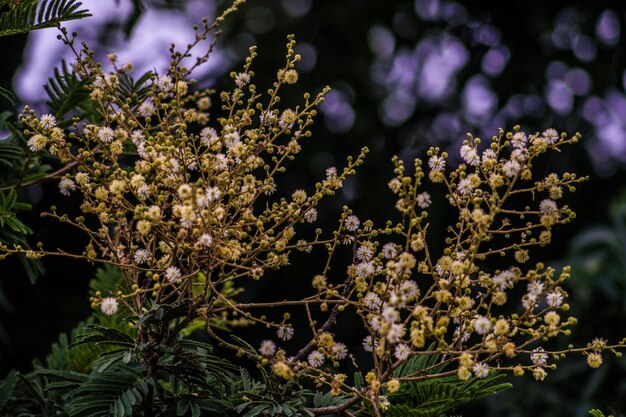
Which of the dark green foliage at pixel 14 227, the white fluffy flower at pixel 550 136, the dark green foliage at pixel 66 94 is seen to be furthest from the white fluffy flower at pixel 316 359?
the dark green foliage at pixel 66 94

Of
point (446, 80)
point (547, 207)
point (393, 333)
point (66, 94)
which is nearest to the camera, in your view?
point (393, 333)

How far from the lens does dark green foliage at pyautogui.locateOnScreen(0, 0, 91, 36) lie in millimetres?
1560

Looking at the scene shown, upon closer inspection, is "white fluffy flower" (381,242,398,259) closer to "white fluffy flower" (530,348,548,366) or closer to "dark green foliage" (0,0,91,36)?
"white fluffy flower" (530,348,548,366)

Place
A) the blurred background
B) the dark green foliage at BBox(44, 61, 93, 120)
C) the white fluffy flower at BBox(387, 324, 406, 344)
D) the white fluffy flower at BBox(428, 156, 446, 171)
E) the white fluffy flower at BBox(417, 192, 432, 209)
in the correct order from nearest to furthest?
the white fluffy flower at BBox(387, 324, 406, 344) → the white fluffy flower at BBox(417, 192, 432, 209) → the white fluffy flower at BBox(428, 156, 446, 171) → the dark green foliage at BBox(44, 61, 93, 120) → the blurred background

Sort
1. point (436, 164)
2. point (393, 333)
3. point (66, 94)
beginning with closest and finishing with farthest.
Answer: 1. point (393, 333)
2. point (436, 164)
3. point (66, 94)

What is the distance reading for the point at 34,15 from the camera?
5.20 ft

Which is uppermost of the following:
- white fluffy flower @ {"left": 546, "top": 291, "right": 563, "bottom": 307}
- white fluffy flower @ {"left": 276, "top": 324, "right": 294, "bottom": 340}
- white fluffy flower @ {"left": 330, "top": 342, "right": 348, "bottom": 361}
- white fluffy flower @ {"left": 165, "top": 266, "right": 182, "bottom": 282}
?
white fluffy flower @ {"left": 165, "top": 266, "right": 182, "bottom": 282}

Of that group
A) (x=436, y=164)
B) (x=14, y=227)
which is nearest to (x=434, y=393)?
(x=436, y=164)

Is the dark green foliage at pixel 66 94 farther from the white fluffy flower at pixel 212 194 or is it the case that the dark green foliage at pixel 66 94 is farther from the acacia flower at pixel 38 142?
the white fluffy flower at pixel 212 194

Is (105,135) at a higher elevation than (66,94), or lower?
lower

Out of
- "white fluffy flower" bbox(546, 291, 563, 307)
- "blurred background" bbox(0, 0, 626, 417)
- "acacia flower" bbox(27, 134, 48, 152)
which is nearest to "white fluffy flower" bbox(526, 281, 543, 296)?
"white fluffy flower" bbox(546, 291, 563, 307)

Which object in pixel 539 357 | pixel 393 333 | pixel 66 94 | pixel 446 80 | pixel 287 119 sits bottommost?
pixel 539 357

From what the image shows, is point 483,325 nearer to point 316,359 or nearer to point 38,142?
point 316,359

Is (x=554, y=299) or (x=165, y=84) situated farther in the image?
(x=165, y=84)
